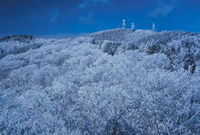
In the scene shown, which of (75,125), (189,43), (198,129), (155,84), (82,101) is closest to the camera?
(198,129)

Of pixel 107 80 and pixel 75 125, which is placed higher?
pixel 107 80

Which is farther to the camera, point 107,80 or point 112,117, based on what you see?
point 107,80

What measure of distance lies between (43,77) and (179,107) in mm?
20773

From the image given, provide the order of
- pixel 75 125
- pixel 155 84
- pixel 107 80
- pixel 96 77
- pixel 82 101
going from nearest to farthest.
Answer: pixel 75 125
pixel 82 101
pixel 155 84
pixel 107 80
pixel 96 77

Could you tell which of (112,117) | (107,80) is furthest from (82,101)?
(107,80)

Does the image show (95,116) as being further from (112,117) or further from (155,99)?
(155,99)

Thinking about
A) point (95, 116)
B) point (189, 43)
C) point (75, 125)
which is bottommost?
point (75, 125)

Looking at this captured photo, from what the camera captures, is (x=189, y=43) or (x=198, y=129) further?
(x=189, y=43)

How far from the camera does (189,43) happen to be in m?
22.7

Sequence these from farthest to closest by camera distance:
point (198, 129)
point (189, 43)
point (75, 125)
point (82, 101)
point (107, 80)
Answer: point (189, 43) → point (107, 80) → point (82, 101) → point (75, 125) → point (198, 129)

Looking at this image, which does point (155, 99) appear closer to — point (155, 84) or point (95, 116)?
point (155, 84)

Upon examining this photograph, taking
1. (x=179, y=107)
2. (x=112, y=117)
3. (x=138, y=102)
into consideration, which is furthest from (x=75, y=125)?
(x=179, y=107)

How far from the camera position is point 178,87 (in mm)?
10906

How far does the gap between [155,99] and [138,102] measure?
1.66 metres
